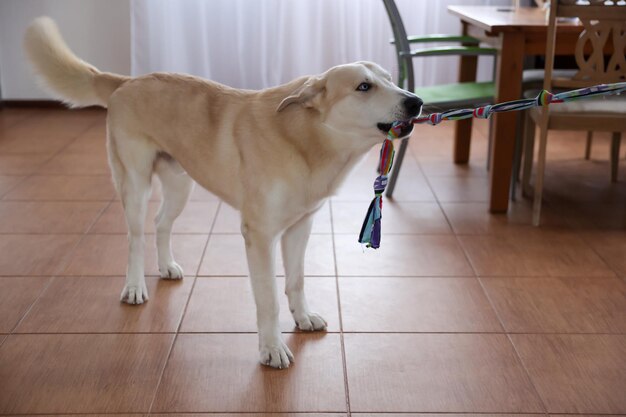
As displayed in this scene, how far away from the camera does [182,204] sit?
2420 millimetres

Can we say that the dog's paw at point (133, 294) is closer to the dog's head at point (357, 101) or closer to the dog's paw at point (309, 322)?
the dog's paw at point (309, 322)

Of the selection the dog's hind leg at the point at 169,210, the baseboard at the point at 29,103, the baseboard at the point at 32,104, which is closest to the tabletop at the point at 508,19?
the dog's hind leg at the point at 169,210

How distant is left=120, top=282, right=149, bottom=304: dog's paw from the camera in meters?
2.27

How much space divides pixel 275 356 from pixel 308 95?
27.4 inches

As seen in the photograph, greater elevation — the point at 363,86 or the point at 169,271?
the point at 363,86

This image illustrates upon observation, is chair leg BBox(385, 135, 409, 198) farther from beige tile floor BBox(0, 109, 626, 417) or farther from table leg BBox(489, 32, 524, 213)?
table leg BBox(489, 32, 524, 213)

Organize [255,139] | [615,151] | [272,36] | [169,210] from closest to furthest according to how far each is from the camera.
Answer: [255,139]
[169,210]
[615,151]
[272,36]

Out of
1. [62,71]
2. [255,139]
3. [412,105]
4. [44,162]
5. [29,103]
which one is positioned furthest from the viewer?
[29,103]

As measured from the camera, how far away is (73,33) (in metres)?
5.20

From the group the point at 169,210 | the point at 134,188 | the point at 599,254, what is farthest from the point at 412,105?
the point at 599,254

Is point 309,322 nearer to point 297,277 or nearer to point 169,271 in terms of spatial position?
point 297,277

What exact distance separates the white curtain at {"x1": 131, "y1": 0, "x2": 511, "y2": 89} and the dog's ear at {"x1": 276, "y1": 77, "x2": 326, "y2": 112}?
11.4 ft

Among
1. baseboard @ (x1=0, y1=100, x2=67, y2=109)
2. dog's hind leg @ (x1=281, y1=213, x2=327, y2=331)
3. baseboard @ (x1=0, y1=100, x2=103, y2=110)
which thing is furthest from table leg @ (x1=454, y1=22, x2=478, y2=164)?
baseboard @ (x1=0, y1=100, x2=67, y2=109)

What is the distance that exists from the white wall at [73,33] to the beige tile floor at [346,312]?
79.7 inches
